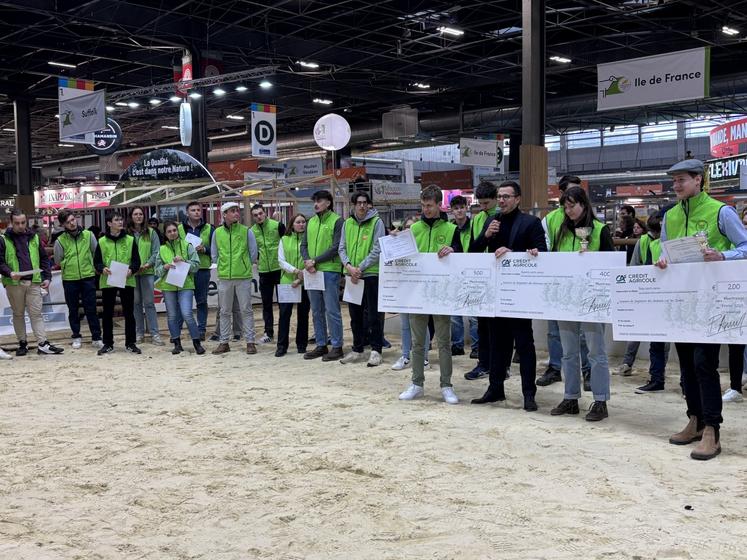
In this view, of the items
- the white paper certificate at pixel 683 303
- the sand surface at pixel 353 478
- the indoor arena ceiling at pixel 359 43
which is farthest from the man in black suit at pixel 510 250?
the indoor arena ceiling at pixel 359 43

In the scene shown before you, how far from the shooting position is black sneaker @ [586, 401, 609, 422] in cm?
526

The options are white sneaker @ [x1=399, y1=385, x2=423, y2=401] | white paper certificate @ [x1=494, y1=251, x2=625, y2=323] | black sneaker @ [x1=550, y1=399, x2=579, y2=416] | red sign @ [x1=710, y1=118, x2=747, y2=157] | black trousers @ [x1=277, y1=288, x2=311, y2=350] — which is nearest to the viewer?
white paper certificate @ [x1=494, y1=251, x2=625, y2=323]

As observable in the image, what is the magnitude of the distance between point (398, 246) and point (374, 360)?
185cm

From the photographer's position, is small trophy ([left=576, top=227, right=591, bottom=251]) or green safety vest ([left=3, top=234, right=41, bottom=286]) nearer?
small trophy ([left=576, top=227, right=591, bottom=251])

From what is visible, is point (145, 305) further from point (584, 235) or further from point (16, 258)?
point (584, 235)

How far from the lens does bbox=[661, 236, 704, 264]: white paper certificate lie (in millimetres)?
4387

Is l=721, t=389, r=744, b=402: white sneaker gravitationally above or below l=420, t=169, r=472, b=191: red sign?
below

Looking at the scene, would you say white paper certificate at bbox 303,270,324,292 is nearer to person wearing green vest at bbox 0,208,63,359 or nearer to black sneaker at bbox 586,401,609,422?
person wearing green vest at bbox 0,208,63,359

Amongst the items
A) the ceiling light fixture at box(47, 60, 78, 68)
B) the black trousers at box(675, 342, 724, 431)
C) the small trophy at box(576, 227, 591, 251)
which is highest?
the ceiling light fixture at box(47, 60, 78, 68)

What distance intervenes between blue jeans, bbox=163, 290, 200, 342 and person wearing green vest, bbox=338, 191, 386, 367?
7.33ft

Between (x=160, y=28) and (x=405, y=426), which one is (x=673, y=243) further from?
(x=160, y=28)

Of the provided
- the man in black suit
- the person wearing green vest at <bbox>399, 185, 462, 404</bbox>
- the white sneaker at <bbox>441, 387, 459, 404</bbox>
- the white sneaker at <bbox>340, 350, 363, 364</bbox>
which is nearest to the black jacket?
the man in black suit

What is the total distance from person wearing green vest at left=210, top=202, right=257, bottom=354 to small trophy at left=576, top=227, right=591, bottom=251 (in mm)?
4658

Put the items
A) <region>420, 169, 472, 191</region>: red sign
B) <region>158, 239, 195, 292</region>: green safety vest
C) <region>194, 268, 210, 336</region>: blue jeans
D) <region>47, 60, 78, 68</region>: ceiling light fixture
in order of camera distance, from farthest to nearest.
Answer: <region>420, 169, 472, 191</region>: red sign → <region>47, 60, 78, 68</region>: ceiling light fixture → <region>194, 268, 210, 336</region>: blue jeans → <region>158, 239, 195, 292</region>: green safety vest
